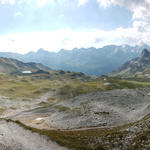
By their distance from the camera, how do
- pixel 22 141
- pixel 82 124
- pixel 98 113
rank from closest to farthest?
pixel 22 141, pixel 82 124, pixel 98 113

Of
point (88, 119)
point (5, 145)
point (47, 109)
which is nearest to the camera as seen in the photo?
point (5, 145)

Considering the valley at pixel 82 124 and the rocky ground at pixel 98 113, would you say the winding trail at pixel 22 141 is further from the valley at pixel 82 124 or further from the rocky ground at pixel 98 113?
the rocky ground at pixel 98 113

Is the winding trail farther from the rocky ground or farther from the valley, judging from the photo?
the rocky ground

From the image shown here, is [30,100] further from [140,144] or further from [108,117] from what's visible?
[140,144]

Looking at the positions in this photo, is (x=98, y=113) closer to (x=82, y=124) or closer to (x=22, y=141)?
(x=82, y=124)

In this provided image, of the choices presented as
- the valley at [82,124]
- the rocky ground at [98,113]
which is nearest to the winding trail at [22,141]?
the valley at [82,124]

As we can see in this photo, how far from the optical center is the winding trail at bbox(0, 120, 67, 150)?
3041cm

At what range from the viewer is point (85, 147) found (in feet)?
100

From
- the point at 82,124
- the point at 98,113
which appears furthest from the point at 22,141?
the point at 98,113

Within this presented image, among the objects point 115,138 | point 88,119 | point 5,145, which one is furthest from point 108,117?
point 5,145

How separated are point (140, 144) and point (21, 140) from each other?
21.3 meters

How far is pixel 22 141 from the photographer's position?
108ft

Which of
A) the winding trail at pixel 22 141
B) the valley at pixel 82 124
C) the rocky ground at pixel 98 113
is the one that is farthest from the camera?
the rocky ground at pixel 98 113

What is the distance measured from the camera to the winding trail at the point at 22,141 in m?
30.4
